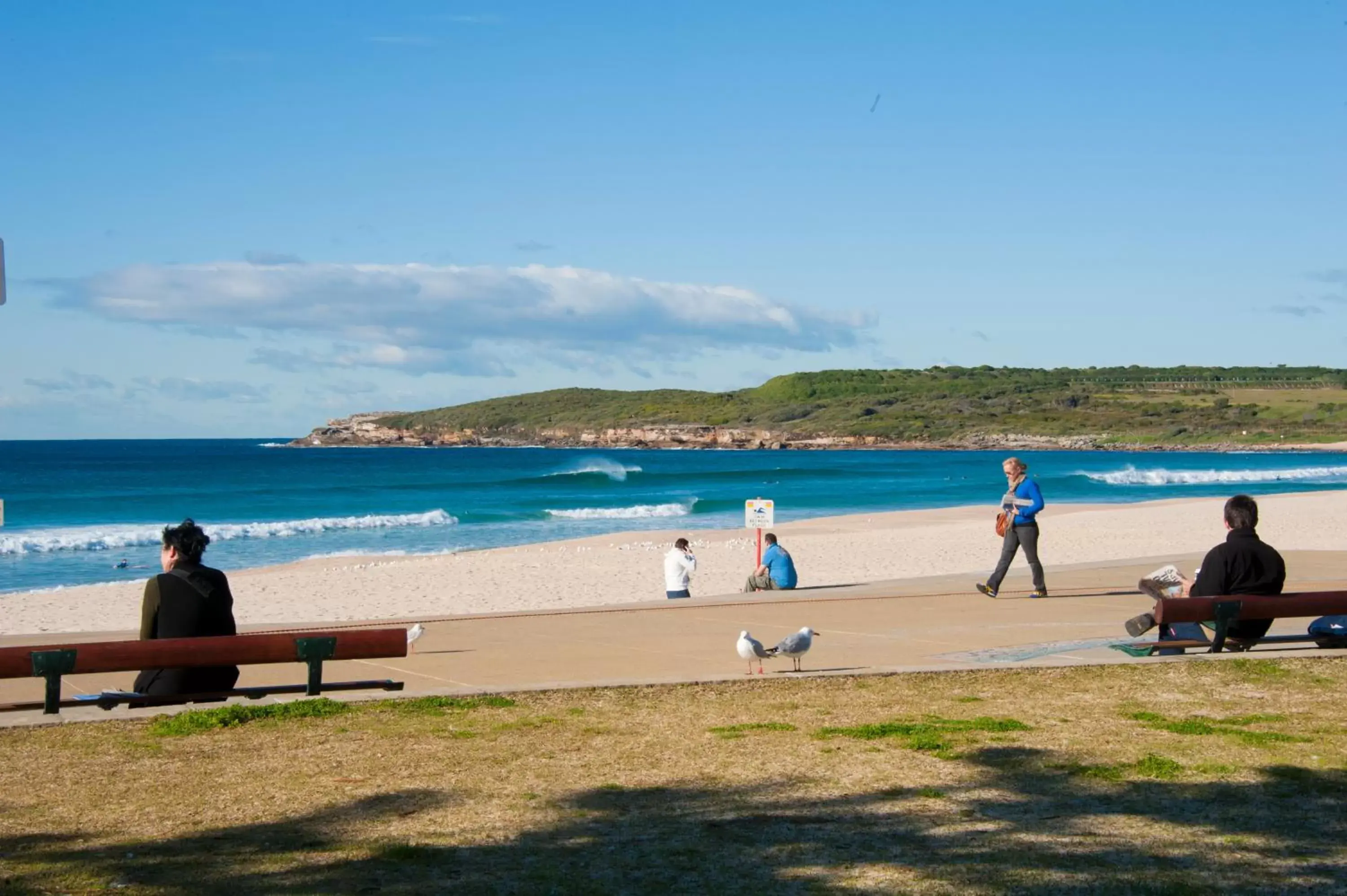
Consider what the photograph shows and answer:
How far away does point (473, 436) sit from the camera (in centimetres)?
17638

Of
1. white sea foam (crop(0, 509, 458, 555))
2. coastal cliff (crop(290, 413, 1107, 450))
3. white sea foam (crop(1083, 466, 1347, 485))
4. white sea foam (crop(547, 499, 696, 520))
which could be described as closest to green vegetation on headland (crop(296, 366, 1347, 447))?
coastal cliff (crop(290, 413, 1107, 450))

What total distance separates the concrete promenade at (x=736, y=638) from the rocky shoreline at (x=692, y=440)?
411 ft

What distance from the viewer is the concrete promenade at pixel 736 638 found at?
9.19m

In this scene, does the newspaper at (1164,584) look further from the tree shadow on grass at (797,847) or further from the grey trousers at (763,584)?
the grey trousers at (763,584)

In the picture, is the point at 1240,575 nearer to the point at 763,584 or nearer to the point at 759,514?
the point at 763,584

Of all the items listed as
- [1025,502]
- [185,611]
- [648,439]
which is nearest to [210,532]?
[1025,502]

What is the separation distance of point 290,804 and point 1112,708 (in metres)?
4.54

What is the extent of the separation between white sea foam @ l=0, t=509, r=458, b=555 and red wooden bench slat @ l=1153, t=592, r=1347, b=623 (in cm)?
3059

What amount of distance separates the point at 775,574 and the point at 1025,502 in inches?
145

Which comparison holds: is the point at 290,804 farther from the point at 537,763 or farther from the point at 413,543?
the point at 413,543

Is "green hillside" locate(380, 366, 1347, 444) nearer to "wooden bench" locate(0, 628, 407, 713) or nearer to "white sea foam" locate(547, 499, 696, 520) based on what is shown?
"white sea foam" locate(547, 499, 696, 520)

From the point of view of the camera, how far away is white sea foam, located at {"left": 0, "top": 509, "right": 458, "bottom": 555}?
34750 millimetres

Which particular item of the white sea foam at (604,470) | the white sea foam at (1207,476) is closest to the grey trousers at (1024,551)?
the white sea foam at (1207,476)

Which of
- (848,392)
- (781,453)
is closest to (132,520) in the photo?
(781,453)
